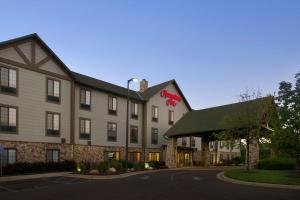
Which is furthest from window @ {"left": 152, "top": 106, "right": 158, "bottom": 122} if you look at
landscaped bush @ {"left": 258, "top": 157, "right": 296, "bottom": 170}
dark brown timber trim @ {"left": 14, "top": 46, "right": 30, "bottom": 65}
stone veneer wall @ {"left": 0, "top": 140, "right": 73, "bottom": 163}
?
dark brown timber trim @ {"left": 14, "top": 46, "right": 30, "bottom": 65}

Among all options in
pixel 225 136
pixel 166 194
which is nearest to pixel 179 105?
pixel 225 136

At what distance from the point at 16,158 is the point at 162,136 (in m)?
25.3

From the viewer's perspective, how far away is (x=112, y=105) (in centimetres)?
4519

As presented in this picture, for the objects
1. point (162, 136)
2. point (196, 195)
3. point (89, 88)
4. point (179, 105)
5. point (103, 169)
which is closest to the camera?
point (196, 195)

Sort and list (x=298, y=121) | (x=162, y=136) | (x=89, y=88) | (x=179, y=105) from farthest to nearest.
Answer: (x=179, y=105)
(x=162, y=136)
(x=89, y=88)
(x=298, y=121)

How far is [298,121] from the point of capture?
27.2m

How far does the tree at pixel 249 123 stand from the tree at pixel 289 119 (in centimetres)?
301

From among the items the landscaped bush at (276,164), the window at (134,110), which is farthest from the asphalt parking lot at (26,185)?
the window at (134,110)

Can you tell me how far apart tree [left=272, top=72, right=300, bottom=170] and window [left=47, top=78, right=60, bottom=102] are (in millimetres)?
22377

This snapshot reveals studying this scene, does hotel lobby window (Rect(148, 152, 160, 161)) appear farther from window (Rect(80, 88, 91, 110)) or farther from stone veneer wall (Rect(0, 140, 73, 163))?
stone veneer wall (Rect(0, 140, 73, 163))

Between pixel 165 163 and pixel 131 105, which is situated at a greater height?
pixel 131 105

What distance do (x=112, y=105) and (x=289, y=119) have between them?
23825mm

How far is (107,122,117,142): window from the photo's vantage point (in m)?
44.1

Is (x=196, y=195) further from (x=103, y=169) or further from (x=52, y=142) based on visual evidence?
(x=52, y=142)
